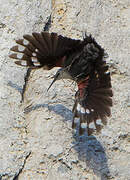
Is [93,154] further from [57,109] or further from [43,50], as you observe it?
[43,50]

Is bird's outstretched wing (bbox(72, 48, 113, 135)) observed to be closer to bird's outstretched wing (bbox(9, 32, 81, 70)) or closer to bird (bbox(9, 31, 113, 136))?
bird (bbox(9, 31, 113, 136))

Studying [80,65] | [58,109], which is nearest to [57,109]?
[58,109]

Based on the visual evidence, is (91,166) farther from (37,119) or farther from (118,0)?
(118,0)

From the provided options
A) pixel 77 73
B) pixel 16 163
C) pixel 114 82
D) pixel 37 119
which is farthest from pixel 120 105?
pixel 16 163

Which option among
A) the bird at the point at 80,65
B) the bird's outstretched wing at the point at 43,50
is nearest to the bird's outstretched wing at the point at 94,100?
the bird at the point at 80,65

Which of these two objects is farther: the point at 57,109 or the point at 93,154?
the point at 57,109

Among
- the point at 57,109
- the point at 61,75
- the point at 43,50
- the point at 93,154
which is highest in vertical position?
the point at 43,50
